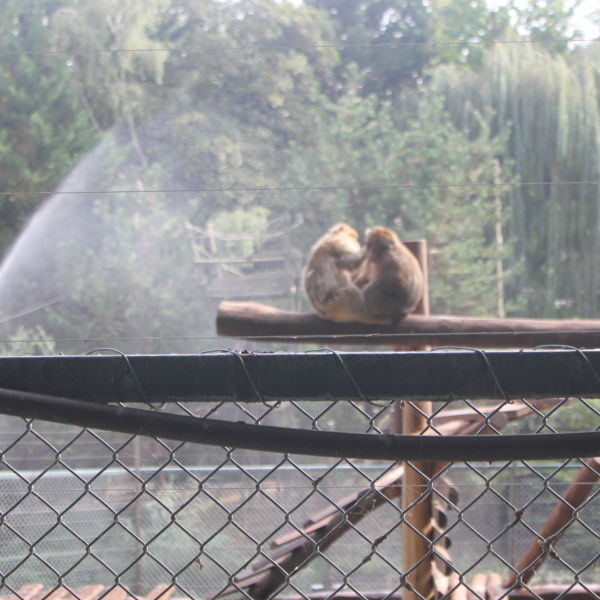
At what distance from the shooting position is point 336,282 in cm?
262

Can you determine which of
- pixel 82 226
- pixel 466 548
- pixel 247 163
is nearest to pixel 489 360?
pixel 466 548

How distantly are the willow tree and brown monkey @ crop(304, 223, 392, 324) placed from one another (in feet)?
12.3

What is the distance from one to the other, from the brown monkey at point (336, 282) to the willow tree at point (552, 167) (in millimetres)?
3764

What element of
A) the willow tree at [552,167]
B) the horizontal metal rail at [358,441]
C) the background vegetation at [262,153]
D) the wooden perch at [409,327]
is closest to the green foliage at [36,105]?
the background vegetation at [262,153]

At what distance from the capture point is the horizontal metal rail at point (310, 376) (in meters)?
0.43

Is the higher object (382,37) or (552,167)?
(382,37)

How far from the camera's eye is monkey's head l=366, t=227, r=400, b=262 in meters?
2.59

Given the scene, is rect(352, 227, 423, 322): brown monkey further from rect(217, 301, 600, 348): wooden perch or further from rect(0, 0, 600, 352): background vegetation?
rect(0, 0, 600, 352): background vegetation

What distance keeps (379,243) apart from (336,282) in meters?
0.28

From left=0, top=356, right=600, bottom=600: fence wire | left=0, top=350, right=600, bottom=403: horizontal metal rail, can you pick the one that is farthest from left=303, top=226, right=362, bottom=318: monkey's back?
left=0, top=350, right=600, bottom=403: horizontal metal rail

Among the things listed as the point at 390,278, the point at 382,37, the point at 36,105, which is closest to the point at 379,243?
the point at 390,278

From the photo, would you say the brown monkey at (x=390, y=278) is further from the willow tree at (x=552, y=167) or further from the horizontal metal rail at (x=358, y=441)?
the willow tree at (x=552, y=167)

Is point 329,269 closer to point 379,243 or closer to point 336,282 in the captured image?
point 336,282

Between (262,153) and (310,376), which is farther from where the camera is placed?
(262,153)
